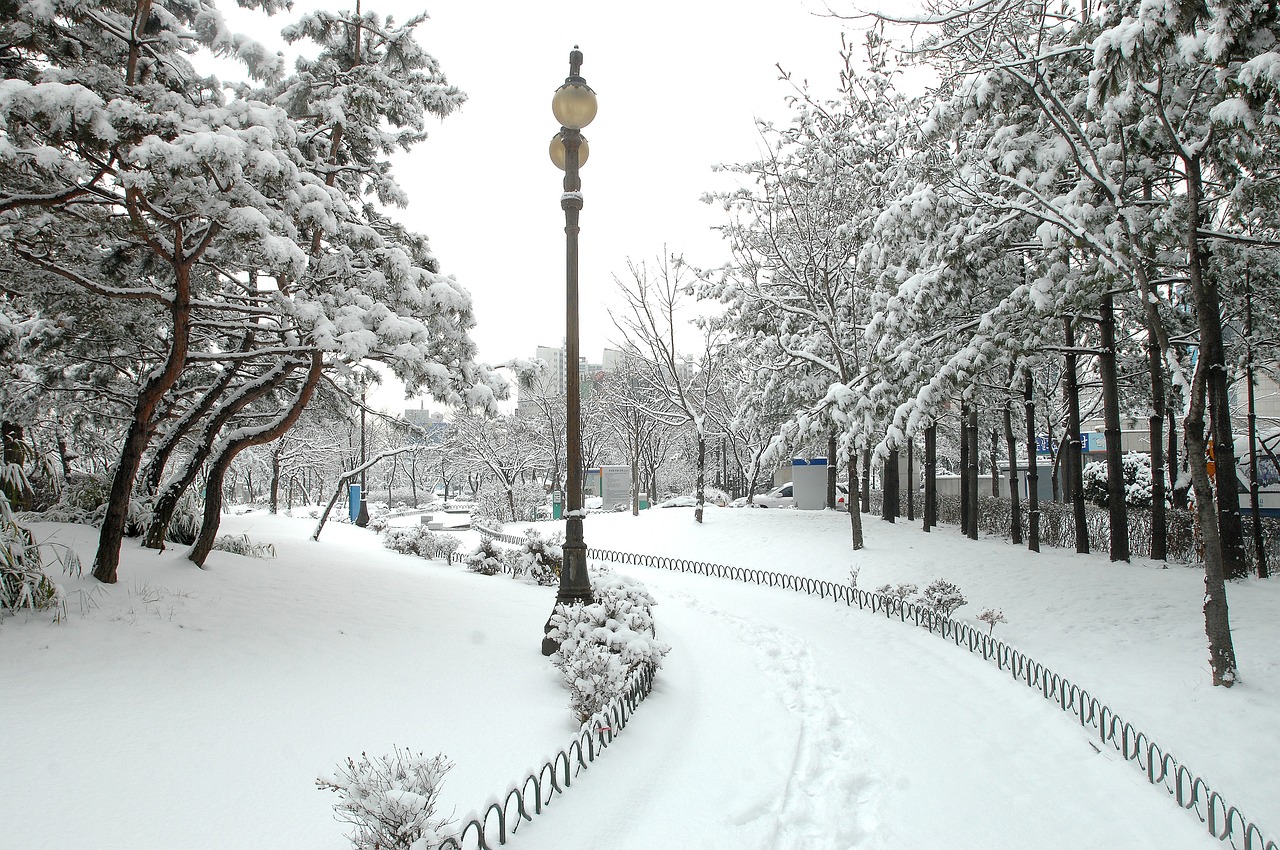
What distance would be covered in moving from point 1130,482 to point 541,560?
19.0m

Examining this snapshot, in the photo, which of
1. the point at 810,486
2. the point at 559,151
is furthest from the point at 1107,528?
the point at 559,151

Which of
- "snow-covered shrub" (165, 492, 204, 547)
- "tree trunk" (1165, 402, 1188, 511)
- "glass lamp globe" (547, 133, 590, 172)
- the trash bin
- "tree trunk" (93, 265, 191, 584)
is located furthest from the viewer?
the trash bin

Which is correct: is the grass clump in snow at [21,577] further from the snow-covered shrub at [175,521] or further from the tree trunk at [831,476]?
the tree trunk at [831,476]

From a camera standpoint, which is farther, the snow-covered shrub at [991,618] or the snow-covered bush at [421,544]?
the snow-covered bush at [421,544]

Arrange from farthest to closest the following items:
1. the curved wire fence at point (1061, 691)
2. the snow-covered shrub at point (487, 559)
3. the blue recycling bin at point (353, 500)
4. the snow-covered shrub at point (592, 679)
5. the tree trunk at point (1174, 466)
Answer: the blue recycling bin at point (353, 500), the tree trunk at point (1174, 466), the snow-covered shrub at point (487, 559), the snow-covered shrub at point (592, 679), the curved wire fence at point (1061, 691)

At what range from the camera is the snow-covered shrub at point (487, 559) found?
14070 millimetres

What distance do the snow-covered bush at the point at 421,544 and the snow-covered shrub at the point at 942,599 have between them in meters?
10.1

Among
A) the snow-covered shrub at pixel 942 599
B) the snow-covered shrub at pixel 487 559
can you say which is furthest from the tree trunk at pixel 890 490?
the snow-covered shrub at pixel 487 559

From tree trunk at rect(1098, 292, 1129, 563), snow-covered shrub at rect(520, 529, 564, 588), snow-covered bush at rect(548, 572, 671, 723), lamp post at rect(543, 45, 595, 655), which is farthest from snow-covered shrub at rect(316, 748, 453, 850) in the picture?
tree trunk at rect(1098, 292, 1129, 563)

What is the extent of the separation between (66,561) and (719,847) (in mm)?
7606

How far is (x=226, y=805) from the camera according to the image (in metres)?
3.74

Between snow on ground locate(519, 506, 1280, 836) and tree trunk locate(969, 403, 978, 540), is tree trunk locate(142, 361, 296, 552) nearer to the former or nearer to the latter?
snow on ground locate(519, 506, 1280, 836)

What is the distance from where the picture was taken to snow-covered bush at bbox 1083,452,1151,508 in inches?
757

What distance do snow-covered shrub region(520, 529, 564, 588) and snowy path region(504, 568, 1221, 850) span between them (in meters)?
5.36
